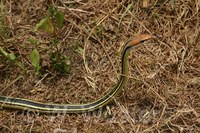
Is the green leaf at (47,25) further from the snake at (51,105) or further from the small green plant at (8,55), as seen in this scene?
the snake at (51,105)

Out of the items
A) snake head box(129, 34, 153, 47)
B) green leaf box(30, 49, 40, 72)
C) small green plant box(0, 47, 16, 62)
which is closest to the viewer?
snake head box(129, 34, 153, 47)

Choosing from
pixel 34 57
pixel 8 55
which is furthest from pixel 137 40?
pixel 8 55

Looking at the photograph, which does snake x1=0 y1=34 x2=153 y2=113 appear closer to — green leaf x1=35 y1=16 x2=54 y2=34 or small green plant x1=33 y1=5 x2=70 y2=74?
small green plant x1=33 y1=5 x2=70 y2=74

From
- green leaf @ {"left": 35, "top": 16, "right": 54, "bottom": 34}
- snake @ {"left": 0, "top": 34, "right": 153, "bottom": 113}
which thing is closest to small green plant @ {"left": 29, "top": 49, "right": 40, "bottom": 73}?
green leaf @ {"left": 35, "top": 16, "right": 54, "bottom": 34}

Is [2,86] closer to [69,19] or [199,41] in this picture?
[69,19]

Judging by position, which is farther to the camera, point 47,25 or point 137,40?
point 47,25

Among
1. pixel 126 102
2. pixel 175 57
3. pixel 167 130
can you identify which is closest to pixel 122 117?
pixel 126 102

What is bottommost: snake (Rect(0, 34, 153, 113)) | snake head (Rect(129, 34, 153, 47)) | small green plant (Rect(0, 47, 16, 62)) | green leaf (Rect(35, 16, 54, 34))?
snake (Rect(0, 34, 153, 113))

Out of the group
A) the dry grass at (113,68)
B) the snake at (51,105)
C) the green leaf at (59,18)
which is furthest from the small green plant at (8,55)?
the green leaf at (59,18)

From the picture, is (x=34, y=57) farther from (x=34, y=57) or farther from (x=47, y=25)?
(x=47, y=25)
